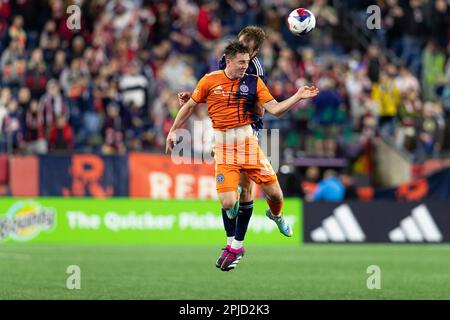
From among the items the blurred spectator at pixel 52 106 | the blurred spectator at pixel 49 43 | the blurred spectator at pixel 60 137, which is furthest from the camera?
the blurred spectator at pixel 49 43

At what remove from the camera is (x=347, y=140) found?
26156mm

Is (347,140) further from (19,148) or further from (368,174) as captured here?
(19,148)

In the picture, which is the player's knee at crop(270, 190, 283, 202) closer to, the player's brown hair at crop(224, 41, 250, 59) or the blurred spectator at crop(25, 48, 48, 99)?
the player's brown hair at crop(224, 41, 250, 59)

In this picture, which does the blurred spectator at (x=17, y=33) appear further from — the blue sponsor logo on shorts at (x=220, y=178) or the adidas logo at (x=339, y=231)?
the blue sponsor logo on shorts at (x=220, y=178)

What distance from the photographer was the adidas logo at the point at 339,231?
24500 mm

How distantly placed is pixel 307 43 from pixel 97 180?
7.79 m

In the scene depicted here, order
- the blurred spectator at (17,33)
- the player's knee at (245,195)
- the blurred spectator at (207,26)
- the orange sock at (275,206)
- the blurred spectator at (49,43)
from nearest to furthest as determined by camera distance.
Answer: the orange sock at (275,206)
the player's knee at (245,195)
the blurred spectator at (17,33)
the blurred spectator at (49,43)
the blurred spectator at (207,26)

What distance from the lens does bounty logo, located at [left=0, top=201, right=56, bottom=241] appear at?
2314cm

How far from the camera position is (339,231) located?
24.7 meters

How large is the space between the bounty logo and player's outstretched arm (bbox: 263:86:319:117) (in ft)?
36.1

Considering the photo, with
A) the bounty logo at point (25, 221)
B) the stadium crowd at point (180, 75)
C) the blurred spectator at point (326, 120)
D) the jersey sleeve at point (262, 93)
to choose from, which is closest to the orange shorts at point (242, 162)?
the jersey sleeve at point (262, 93)

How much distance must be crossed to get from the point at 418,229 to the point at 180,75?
6476 mm

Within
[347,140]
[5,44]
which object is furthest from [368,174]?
[5,44]

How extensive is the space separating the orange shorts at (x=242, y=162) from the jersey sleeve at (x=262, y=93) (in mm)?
626
